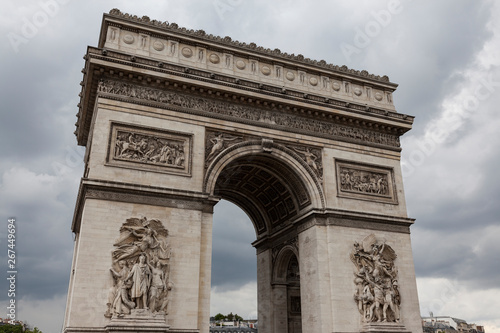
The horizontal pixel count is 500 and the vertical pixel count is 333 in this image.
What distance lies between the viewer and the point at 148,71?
18.8 meters

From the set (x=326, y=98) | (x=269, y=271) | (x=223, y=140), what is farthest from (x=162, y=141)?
(x=269, y=271)

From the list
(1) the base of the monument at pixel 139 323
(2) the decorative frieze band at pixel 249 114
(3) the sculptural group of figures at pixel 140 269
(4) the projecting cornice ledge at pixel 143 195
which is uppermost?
(2) the decorative frieze band at pixel 249 114

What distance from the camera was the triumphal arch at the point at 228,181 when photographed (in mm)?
16406

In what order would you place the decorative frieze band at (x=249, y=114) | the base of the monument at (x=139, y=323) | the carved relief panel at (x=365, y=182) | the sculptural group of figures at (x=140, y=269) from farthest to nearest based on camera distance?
the carved relief panel at (x=365, y=182) → the decorative frieze band at (x=249, y=114) → the sculptural group of figures at (x=140, y=269) → the base of the monument at (x=139, y=323)

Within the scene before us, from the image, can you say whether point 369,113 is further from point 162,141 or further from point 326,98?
point 162,141

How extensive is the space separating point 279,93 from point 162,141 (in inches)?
228

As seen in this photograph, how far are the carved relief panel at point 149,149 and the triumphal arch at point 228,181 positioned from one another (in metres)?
0.05

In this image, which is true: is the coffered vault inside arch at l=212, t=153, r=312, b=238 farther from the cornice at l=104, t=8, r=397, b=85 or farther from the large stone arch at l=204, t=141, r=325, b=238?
the cornice at l=104, t=8, r=397, b=85

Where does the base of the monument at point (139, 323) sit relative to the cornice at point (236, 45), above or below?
below

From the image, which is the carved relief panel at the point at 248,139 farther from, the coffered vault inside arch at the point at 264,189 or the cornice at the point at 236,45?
the cornice at the point at 236,45

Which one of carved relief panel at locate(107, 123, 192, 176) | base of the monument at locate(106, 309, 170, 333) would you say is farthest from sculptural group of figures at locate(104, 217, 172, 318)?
carved relief panel at locate(107, 123, 192, 176)

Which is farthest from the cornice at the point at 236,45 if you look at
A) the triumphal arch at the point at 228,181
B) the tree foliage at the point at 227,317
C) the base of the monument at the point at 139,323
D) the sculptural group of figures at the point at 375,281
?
the tree foliage at the point at 227,317

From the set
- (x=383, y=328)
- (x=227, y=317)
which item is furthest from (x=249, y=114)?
(x=227, y=317)

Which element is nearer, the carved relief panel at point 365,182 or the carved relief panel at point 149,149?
the carved relief panel at point 149,149
